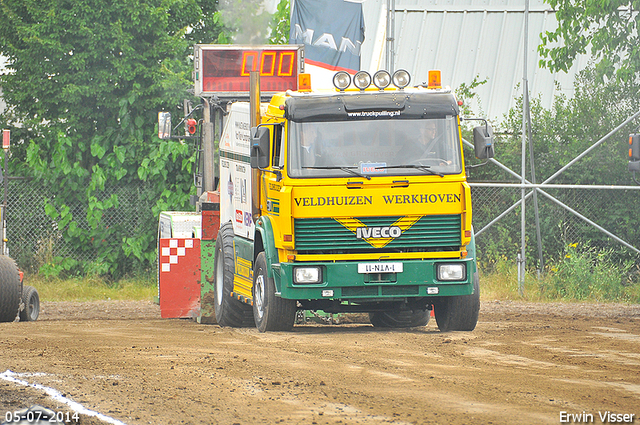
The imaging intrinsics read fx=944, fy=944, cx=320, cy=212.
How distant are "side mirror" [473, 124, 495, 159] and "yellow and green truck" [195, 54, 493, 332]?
13mm

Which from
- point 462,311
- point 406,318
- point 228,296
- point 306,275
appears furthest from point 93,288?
point 462,311

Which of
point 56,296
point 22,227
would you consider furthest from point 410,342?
point 22,227

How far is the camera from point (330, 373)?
7.76m

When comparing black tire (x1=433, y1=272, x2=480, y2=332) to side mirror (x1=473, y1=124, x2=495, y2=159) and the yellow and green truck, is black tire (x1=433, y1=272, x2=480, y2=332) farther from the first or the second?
side mirror (x1=473, y1=124, x2=495, y2=159)

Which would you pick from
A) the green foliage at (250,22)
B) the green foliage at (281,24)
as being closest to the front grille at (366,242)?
the green foliage at (250,22)

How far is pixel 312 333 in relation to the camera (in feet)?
36.4

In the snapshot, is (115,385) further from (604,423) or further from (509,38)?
(509,38)

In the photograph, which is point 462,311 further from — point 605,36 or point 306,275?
point 605,36

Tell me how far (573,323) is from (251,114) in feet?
16.5

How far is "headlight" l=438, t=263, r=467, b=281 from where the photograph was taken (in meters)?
10.4

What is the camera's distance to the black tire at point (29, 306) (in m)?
14.8

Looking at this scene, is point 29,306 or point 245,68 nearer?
point 245,68

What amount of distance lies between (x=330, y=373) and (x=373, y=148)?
3.44m

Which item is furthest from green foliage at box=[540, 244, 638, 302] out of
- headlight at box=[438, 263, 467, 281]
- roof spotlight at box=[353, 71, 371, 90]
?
roof spotlight at box=[353, 71, 371, 90]
